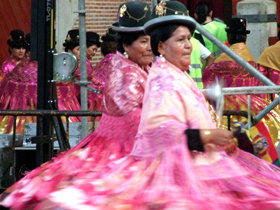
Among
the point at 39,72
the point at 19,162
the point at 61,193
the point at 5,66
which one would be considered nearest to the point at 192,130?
the point at 61,193

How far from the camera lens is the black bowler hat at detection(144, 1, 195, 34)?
5340mm

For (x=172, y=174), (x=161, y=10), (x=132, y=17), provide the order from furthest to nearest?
1. (x=132, y=17)
2. (x=161, y=10)
3. (x=172, y=174)

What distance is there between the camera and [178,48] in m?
5.32

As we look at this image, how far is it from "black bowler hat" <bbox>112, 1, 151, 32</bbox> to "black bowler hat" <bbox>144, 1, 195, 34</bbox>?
68cm

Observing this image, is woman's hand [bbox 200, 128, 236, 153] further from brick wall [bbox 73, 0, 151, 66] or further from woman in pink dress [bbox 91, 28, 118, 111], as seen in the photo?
brick wall [bbox 73, 0, 151, 66]

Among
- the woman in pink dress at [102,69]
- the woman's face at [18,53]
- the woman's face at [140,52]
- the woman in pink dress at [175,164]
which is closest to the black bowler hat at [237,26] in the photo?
the woman in pink dress at [102,69]

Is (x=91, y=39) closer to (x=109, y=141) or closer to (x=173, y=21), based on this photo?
(x=109, y=141)

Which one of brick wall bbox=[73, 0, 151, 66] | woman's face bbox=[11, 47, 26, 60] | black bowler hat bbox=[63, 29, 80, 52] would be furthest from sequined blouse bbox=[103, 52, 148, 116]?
brick wall bbox=[73, 0, 151, 66]

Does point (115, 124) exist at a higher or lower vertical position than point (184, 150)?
higher

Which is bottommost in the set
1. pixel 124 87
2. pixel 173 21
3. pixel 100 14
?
pixel 124 87

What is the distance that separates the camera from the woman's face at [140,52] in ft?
20.8

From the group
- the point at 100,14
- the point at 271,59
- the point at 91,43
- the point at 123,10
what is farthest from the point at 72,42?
the point at 123,10

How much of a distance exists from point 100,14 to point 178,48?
11.0 meters

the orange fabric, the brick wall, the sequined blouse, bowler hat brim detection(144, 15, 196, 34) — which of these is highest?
the brick wall
